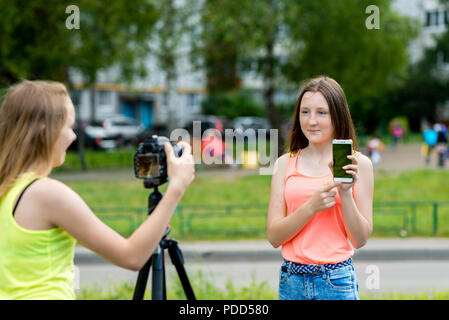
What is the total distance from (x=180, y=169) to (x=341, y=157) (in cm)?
72

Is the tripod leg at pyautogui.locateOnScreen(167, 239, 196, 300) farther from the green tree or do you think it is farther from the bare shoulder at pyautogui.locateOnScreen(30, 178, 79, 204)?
the green tree

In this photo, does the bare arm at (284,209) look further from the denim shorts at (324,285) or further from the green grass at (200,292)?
the green grass at (200,292)

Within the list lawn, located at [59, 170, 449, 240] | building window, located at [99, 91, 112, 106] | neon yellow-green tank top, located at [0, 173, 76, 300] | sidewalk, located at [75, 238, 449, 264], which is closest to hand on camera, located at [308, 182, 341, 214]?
neon yellow-green tank top, located at [0, 173, 76, 300]

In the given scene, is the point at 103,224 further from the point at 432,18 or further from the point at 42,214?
the point at 432,18

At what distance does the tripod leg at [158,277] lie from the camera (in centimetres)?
284

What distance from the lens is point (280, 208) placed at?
2863 millimetres

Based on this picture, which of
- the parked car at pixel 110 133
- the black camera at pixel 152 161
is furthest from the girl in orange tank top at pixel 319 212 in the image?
the parked car at pixel 110 133

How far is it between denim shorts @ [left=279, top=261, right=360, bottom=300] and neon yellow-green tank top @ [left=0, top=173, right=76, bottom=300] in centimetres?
113

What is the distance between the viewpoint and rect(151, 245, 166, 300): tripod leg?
2.84m

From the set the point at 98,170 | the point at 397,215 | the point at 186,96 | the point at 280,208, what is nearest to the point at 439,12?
the point at 186,96

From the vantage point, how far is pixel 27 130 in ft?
6.70

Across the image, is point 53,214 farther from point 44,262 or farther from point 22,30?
point 22,30
